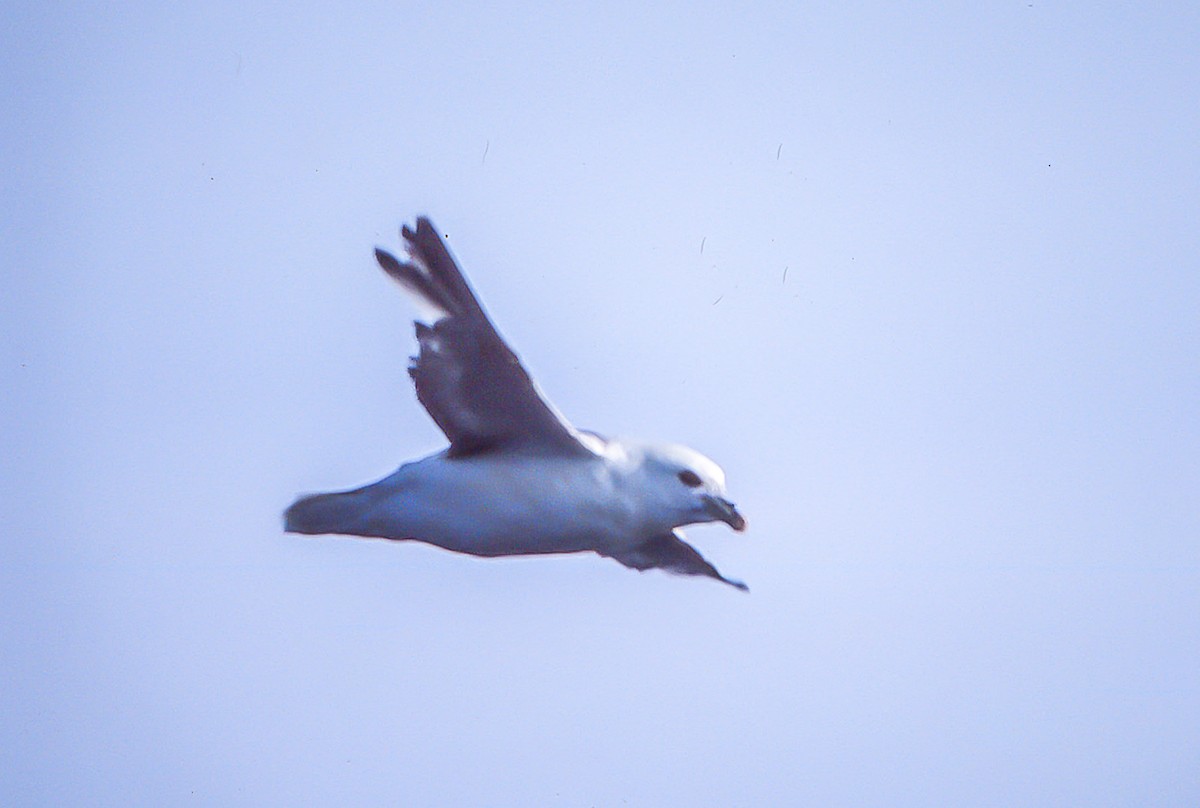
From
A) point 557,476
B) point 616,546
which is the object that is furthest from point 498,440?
point 616,546

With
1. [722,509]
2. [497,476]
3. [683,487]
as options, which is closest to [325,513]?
[497,476]

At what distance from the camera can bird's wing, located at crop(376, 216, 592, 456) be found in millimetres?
3389

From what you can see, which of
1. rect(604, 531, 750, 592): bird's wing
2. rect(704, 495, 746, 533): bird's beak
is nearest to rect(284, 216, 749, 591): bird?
rect(704, 495, 746, 533): bird's beak

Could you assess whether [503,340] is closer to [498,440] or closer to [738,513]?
[498,440]

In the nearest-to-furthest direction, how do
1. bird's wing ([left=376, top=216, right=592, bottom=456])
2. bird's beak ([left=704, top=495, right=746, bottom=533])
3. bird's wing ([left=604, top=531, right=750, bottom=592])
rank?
bird's wing ([left=376, top=216, right=592, bottom=456]) → bird's beak ([left=704, top=495, right=746, bottom=533]) → bird's wing ([left=604, top=531, right=750, bottom=592])

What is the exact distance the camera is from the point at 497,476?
3.60 meters

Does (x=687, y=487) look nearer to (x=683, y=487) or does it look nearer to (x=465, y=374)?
(x=683, y=487)

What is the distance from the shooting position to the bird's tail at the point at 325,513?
3.70m

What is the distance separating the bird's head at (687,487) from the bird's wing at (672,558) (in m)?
0.26

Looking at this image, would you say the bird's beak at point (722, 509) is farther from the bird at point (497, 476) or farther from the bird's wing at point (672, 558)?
the bird's wing at point (672, 558)

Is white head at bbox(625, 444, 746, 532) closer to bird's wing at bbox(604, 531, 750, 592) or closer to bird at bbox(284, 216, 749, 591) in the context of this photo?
bird at bbox(284, 216, 749, 591)

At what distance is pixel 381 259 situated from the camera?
3598mm

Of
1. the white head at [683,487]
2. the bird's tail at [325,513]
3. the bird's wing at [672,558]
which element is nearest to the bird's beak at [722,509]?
the white head at [683,487]

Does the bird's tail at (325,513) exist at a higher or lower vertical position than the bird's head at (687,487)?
lower
